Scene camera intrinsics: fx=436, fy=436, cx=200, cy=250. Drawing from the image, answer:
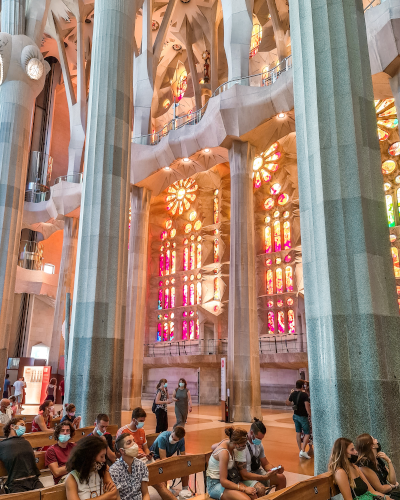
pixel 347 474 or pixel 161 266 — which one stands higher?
pixel 161 266

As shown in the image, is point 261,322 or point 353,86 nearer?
point 353,86

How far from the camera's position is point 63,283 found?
24250mm

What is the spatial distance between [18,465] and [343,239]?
4.47 metres

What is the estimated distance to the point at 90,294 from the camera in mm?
8891

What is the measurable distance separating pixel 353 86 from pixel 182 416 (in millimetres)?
8375

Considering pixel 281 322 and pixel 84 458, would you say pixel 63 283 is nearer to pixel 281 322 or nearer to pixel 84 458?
pixel 281 322

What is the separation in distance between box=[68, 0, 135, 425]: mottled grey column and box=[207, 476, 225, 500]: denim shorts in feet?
15.8

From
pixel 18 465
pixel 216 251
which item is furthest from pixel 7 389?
pixel 18 465

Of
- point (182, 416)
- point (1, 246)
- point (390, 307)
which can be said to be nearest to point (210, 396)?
point (182, 416)

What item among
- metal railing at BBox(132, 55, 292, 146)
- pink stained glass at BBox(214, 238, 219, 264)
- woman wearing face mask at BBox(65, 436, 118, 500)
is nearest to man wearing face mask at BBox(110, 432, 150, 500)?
woman wearing face mask at BBox(65, 436, 118, 500)

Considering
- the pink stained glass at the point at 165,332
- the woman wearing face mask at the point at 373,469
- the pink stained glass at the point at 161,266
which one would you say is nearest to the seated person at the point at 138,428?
the woman wearing face mask at the point at 373,469

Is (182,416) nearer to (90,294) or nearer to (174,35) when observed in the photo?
(90,294)

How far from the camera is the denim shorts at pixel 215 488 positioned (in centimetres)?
396

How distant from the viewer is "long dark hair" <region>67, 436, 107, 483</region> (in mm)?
3172
